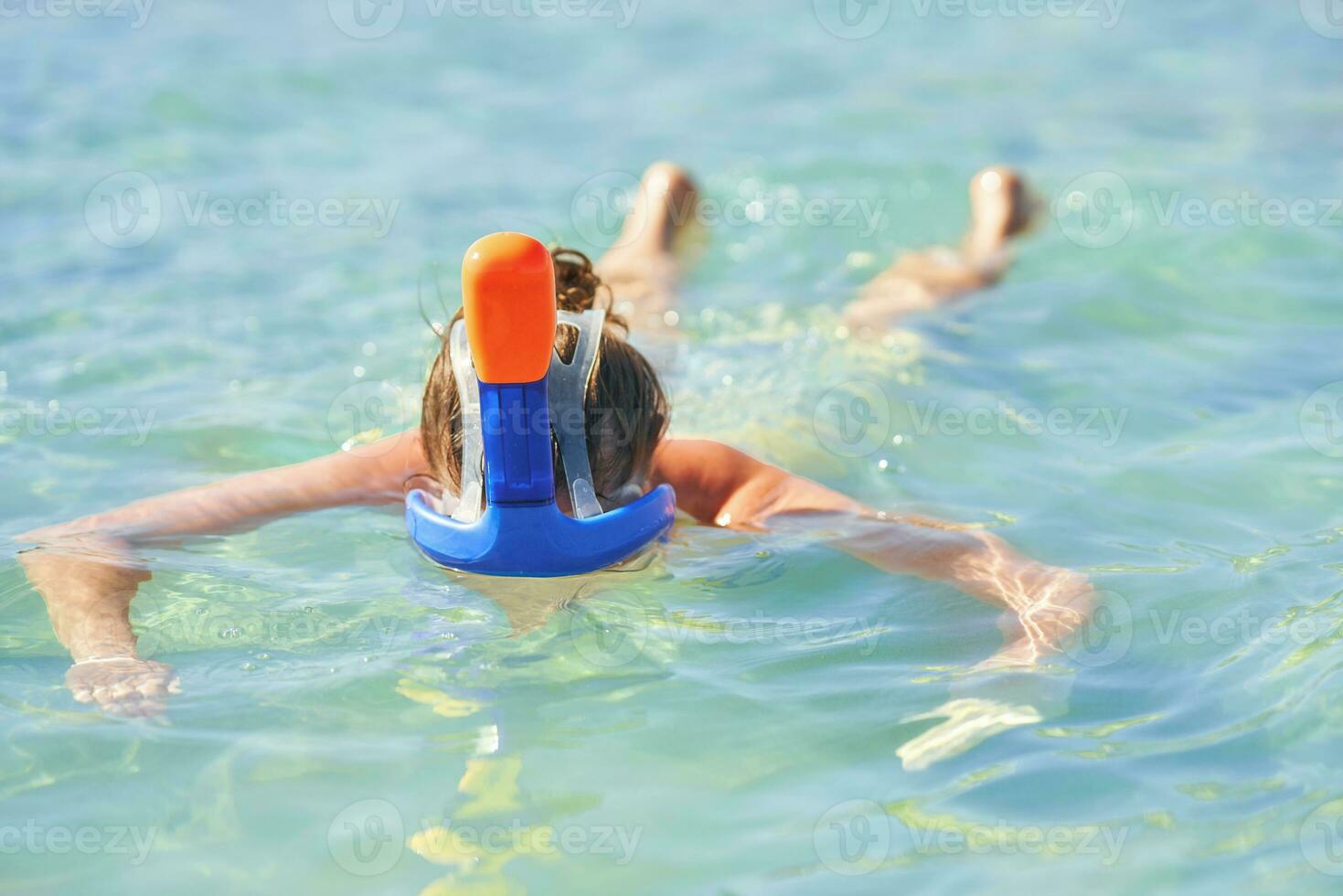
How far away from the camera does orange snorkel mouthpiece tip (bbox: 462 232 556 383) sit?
230cm

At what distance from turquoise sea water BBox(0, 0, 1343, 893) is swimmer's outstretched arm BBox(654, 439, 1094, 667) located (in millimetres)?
73

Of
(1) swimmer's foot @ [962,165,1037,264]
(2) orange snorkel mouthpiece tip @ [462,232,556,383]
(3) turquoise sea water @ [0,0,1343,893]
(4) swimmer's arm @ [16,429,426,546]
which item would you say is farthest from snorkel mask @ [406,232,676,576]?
(1) swimmer's foot @ [962,165,1037,264]

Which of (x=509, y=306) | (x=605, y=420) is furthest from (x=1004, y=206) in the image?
(x=509, y=306)

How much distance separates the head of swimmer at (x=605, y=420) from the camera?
9.03 ft

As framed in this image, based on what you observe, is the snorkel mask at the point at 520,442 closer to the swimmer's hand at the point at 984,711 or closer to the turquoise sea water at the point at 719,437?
the turquoise sea water at the point at 719,437

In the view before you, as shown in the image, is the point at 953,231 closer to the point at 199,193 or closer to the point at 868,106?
the point at 868,106

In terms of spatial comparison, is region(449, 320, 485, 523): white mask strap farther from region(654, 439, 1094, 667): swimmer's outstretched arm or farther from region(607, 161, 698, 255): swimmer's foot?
region(607, 161, 698, 255): swimmer's foot

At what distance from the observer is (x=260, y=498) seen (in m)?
3.47

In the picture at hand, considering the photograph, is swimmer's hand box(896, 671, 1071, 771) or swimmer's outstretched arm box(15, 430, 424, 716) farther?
swimmer's outstretched arm box(15, 430, 424, 716)

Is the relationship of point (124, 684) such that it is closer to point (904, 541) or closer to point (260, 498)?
point (260, 498)

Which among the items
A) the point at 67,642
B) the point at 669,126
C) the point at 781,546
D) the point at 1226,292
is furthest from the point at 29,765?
the point at 669,126

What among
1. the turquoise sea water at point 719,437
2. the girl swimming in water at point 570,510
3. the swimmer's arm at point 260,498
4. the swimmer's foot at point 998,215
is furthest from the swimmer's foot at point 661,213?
the swimmer's arm at point 260,498

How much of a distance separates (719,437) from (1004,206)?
2087 mm

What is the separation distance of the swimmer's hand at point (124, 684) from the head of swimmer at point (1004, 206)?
12.8 ft
